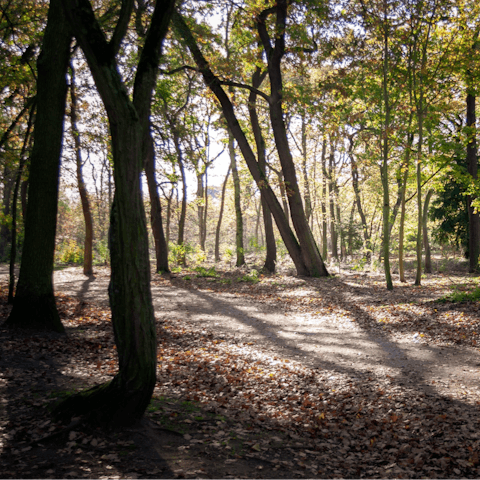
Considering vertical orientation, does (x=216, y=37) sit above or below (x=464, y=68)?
above

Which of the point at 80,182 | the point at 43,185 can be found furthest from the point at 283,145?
the point at 43,185

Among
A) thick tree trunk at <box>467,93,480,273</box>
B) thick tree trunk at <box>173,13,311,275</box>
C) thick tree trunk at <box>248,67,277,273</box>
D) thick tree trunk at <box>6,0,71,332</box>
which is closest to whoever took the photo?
thick tree trunk at <box>6,0,71,332</box>

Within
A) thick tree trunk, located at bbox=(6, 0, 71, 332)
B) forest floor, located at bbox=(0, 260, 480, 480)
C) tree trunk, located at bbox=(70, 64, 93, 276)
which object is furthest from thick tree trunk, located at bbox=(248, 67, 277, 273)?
thick tree trunk, located at bbox=(6, 0, 71, 332)

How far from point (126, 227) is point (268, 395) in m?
3.42

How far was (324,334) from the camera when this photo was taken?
8.46 meters

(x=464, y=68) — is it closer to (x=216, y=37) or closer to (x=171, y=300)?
(x=216, y=37)

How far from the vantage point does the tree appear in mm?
3383

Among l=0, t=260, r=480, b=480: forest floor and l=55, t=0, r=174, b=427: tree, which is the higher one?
l=55, t=0, r=174, b=427: tree

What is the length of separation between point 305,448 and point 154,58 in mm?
4369

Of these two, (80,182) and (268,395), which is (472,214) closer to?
(268,395)

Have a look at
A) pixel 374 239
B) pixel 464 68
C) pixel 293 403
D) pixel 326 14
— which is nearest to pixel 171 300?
pixel 293 403

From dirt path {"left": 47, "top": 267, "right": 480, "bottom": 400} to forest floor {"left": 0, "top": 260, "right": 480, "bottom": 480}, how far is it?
0.14ft

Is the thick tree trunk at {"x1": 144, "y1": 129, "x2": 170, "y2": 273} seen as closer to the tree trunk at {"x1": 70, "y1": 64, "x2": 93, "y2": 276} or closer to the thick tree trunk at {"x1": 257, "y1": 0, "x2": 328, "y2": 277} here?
the tree trunk at {"x1": 70, "y1": 64, "x2": 93, "y2": 276}

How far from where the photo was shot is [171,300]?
12055 mm
